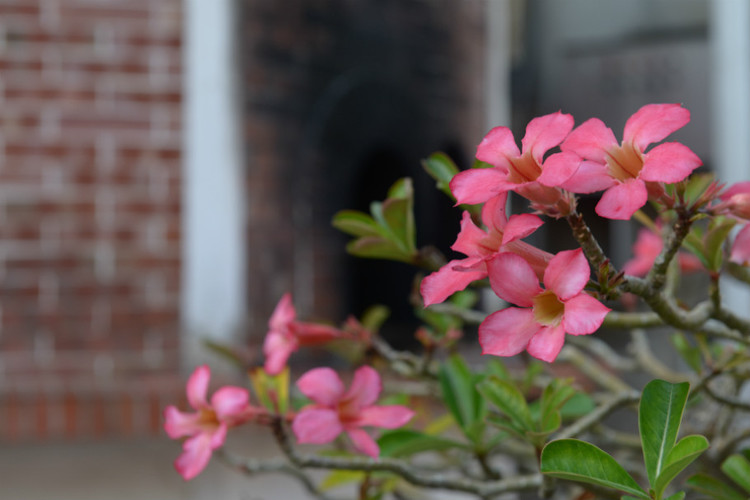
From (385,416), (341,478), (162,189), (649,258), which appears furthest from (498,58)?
(385,416)

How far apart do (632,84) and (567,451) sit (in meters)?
2.76

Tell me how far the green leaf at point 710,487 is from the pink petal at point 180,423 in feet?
0.95

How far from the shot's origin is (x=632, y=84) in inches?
110

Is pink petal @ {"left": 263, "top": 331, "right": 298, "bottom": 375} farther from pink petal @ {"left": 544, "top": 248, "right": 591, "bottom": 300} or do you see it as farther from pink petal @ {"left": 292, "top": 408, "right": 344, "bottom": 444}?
pink petal @ {"left": 544, "top": 248, "right": 591, "bottom": 300}

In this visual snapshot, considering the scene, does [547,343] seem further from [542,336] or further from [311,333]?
[311,333]

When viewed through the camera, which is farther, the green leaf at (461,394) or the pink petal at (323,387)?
the green leaf at (461,394)

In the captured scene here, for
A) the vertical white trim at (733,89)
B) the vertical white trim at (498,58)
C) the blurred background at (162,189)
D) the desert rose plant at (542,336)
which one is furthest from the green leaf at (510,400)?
the vertical white trim at (498,58)

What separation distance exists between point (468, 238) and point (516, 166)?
0.04 m

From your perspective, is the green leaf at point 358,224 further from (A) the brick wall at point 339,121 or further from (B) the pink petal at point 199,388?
(A) the brick wall at point 339,121

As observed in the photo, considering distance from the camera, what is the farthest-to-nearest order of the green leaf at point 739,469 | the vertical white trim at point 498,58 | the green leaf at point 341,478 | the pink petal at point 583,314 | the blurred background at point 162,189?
the vertical white trim at point 498,58 < the blurred background at point 162,189 < the green leaf at point 341,478 < the green leaf at point 739,469 < the pink petal at point 583,314

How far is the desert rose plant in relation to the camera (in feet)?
0.94

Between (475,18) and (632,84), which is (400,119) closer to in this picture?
(475,18)

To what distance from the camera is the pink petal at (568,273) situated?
0.91 ft

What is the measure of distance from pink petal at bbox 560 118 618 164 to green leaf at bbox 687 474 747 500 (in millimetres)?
197
